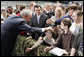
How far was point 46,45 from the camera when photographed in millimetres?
5336

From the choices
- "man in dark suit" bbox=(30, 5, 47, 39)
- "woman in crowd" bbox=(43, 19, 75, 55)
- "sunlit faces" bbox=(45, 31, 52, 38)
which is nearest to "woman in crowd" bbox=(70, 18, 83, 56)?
"woman in crowd" bbox=(43, 19, 75, 55)

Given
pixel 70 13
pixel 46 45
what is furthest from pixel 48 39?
pixel 70 13

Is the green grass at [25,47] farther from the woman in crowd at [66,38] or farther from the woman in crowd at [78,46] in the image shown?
the woman in crowd at [78,46]

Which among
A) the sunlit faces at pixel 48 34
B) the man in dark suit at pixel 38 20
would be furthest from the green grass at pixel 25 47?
the man in dark suit at pixel 38 20

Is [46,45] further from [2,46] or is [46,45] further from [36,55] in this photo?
[2,46]

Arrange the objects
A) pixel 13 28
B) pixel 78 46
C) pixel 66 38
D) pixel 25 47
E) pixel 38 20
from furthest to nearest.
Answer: pixel 38 20, pixel 25 47, pixel 66 38, pixel 13 28, pixel 78 46

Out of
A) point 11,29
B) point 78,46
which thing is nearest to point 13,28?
point 11,29

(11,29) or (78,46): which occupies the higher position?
(11,29)

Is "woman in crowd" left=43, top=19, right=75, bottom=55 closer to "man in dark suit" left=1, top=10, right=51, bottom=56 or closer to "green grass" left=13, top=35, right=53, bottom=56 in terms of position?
"green grass" left=13, top=35, right=53, bottom=56

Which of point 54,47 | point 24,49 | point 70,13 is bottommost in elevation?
A: point 24,49

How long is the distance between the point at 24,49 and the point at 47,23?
1.00 metres

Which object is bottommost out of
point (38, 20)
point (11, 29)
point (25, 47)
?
point (25, 47)

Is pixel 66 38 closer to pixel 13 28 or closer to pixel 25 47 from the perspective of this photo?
pixel 13 28

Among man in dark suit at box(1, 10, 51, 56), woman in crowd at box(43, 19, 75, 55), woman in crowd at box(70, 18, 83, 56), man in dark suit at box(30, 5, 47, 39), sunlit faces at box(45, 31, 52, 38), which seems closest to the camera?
woman in crowd at box(70, 18, 83, 56)
